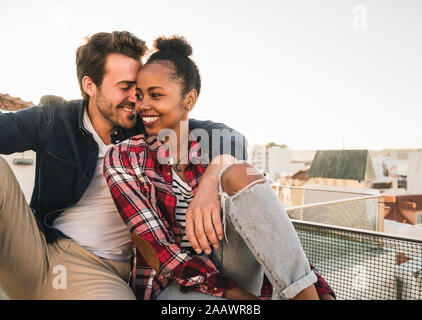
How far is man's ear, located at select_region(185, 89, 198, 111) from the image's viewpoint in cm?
221

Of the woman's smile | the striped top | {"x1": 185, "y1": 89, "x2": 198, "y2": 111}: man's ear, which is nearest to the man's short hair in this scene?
{"x1": 185, "y1": 89, "x2": 198, "y2": 111}: man's ear

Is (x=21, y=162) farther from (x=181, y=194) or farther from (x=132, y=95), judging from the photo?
(x=181, y=194)

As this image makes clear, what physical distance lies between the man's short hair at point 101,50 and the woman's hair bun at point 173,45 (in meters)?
0.38

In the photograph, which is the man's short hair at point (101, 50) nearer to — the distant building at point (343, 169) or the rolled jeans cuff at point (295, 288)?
the rolled jeans cuff at point (295, 288)

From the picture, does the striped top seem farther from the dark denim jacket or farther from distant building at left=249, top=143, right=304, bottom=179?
distant building at left=249, top=143, right=304, bottom=179

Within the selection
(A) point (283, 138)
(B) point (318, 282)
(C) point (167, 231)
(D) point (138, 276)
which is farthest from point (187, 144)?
(A) point (283, 138)

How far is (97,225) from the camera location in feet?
6.29

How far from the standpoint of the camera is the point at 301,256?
4.15ft

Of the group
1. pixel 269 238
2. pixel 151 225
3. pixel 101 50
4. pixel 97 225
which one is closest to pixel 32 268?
pixel 97 225

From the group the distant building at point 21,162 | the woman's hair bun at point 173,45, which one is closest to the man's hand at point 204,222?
the woman's hair bun at point 173,45

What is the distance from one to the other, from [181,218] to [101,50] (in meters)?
1.85

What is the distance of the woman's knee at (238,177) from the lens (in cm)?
132

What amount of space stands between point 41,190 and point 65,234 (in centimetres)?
38
